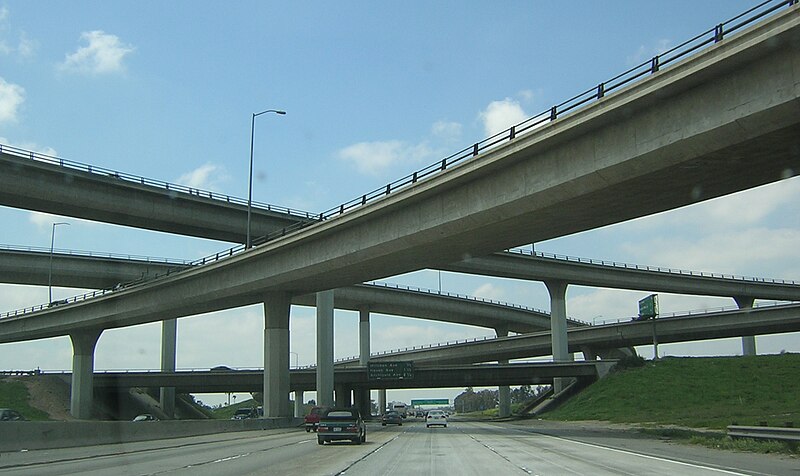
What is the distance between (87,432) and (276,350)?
30232 mm

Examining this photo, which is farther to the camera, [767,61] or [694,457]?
[767,61]

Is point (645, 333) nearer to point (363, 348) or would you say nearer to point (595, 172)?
point (363, 348)

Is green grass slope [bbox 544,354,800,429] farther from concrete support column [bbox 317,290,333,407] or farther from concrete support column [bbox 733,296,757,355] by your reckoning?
concrete support column [bbox 733,296,757,355]

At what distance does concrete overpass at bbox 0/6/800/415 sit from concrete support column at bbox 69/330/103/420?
37211 millimetres

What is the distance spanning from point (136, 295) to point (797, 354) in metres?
68.1

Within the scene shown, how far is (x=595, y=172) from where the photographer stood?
3294 centimetres

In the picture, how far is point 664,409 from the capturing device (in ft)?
226

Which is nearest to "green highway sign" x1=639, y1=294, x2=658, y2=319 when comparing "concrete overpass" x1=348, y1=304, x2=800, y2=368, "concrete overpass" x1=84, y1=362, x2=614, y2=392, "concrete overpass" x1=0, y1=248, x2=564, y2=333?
"concrete overpass" x1=348, y1=304, x2=800, y2=368

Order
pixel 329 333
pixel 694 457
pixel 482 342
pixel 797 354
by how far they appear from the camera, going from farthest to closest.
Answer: pixel 482 342
pixel 797 354
pixel 329 333
pixel 694 457

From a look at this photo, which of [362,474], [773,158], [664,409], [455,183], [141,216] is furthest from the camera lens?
[664,409]

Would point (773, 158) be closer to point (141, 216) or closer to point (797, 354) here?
point (141, 216)

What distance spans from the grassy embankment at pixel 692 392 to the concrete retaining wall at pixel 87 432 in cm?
3107

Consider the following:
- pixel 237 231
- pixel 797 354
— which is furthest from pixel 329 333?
pixel 797 354

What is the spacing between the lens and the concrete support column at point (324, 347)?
73.4 metres
